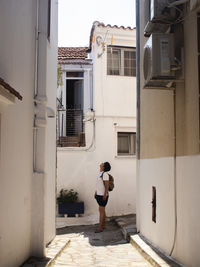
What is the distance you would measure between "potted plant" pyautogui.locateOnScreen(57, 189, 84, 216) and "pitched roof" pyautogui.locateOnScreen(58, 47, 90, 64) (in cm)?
712

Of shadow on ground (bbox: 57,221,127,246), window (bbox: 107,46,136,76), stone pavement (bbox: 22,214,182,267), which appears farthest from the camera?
window (bbox: 107,46,136,76)

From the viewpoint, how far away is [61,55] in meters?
18.9

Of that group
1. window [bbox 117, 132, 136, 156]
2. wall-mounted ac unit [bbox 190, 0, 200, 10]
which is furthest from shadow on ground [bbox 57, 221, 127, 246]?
wall-mounted ac unit [bbox 190, 0, 200, 10]

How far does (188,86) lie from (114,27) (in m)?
10.2

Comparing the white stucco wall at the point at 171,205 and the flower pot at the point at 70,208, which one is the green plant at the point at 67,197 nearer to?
the flower pot at the point at 70,208

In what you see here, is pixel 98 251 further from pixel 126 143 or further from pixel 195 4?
pixel 126 143

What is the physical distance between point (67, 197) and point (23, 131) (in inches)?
318

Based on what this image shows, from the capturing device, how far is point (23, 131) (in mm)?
6590

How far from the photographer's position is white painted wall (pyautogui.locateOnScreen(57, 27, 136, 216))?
588 inches

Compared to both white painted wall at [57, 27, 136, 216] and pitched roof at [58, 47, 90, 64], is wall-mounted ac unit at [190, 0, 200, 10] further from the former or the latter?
pitched roof at [58, 47, 90, 64]

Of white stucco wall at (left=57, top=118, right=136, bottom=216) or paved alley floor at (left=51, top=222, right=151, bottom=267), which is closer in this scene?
paved alley floor at (left=51, top=222, right=151, bottom=267)

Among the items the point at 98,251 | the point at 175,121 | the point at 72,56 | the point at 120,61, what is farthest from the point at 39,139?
the point at 72,56

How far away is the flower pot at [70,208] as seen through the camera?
14133mm

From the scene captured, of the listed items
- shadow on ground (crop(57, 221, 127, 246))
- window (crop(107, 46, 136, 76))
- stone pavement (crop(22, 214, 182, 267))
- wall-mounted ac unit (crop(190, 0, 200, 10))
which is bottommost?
shadow on ground (crop(57, 221, 127, 246))
